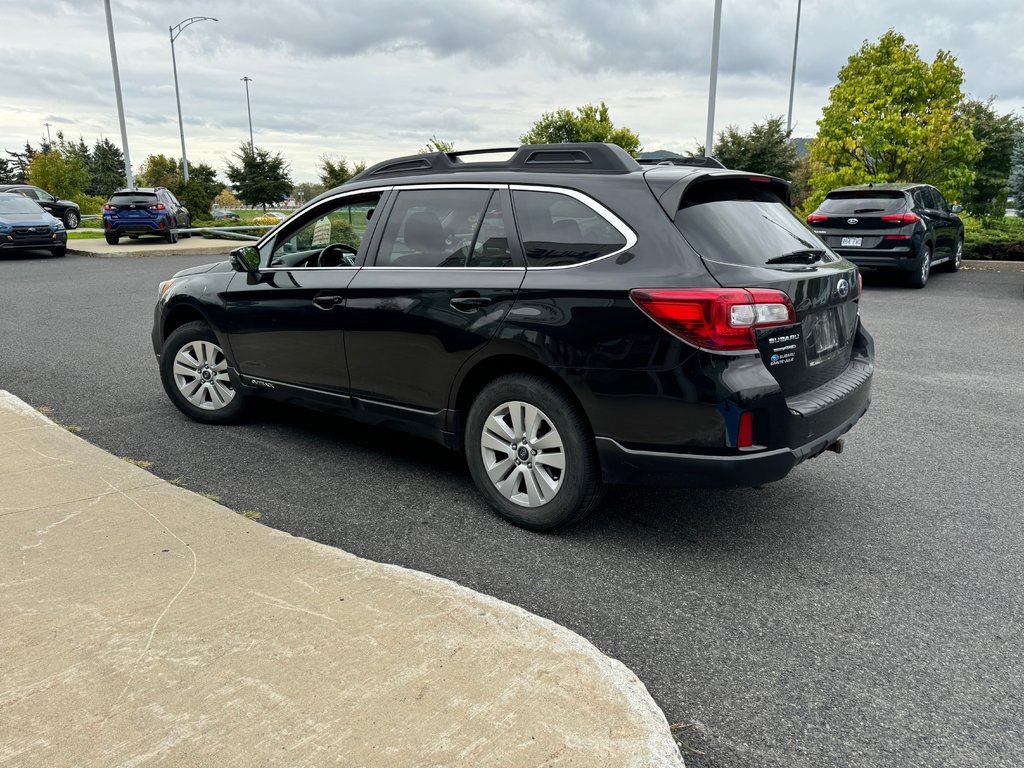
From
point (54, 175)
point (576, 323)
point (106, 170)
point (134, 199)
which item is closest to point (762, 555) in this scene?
point (576, 323)

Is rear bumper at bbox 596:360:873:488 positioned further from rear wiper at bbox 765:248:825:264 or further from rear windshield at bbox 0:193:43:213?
rear windshield at bbox 0:193:43:213

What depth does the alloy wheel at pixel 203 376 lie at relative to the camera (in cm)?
574

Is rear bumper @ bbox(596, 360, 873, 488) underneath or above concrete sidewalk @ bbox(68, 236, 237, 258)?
above

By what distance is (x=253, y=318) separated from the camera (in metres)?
5.29

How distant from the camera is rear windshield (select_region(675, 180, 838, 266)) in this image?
3.70m

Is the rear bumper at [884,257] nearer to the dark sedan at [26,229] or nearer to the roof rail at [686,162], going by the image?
the roof rail at [686,162]

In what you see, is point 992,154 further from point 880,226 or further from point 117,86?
point 117,86

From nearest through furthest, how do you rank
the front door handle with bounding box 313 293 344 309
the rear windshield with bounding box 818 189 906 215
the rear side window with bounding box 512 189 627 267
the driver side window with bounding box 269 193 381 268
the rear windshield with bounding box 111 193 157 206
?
1. the rear side window with bounding box 512 189 627 267
2. the front door handle with bounding box 313 293 344 309
3. the driver side window with bounding box 269 193 381 268
4. the rear windshield with bounding box 818 189 906 215
5. the rear windshield with bounding box 111 193 157 206

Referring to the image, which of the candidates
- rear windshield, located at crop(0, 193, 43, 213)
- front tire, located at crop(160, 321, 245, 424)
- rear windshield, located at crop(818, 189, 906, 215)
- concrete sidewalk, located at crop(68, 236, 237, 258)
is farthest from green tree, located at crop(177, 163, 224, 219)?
front tire, located at crop(160, 321, 245, 424)

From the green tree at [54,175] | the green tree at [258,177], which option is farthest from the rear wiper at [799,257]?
the green tree at [258,177]

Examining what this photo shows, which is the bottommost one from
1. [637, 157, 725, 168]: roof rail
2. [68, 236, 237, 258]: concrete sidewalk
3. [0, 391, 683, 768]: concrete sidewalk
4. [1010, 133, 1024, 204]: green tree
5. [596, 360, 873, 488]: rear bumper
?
[0, 391, 683, 768]: concrete sidewalk

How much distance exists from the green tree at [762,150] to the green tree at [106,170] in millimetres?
47037

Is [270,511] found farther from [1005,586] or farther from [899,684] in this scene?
[1005,586]

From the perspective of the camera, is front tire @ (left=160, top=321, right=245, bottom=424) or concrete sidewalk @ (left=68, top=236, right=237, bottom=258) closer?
front tire @ (left=160, top=321, right=245, bottom=424)
